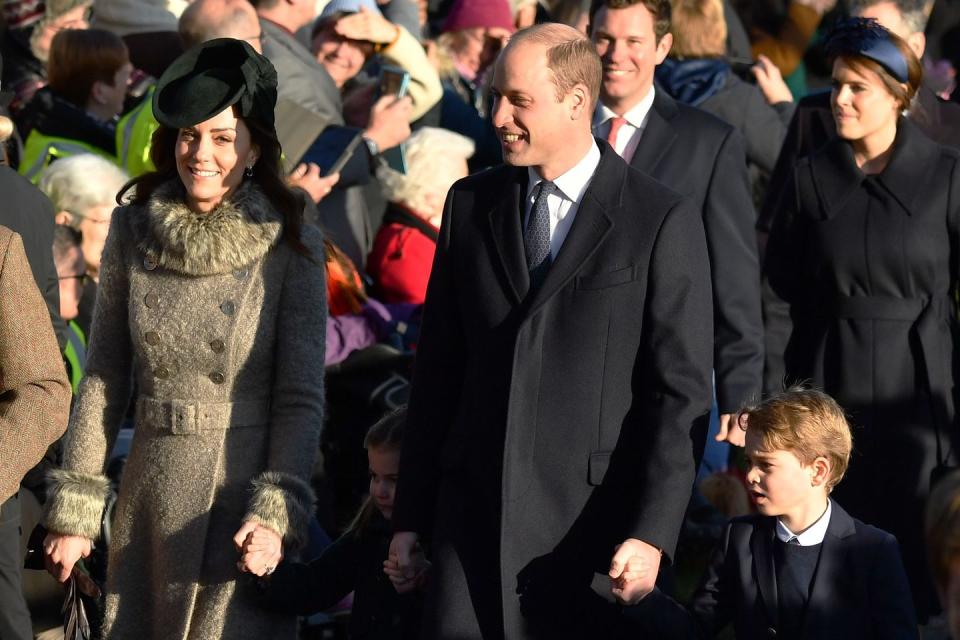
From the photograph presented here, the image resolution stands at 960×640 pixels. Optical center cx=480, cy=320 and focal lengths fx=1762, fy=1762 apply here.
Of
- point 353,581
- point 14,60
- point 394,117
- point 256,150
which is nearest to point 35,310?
point 256,150

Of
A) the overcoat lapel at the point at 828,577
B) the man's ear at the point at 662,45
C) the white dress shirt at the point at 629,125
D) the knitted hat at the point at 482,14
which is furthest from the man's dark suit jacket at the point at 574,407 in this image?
the knitted hat at the point at 482,14

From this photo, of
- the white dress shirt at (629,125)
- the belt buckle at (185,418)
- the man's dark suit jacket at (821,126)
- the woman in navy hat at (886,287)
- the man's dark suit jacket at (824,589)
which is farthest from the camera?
the man's dark suit jacket at (821,126)

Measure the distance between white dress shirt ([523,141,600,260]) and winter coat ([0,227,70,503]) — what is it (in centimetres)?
131

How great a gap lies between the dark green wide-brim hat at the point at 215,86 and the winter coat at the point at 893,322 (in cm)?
218

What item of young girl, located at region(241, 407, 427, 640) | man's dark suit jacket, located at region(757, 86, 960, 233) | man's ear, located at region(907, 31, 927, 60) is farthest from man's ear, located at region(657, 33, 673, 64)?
man's ear, located at region(907, 31, 927, 60)

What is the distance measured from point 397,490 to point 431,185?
148 inches

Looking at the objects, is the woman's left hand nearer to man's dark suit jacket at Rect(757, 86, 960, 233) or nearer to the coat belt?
the coat belt

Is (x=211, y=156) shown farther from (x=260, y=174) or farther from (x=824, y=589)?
(x=824, y=589)

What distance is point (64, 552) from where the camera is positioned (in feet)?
16.4

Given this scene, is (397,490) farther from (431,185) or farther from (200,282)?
(431,185)

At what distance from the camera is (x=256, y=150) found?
17.0ft

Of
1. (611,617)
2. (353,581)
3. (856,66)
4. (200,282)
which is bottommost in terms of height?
(353,581)

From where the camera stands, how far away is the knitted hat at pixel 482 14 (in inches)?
408

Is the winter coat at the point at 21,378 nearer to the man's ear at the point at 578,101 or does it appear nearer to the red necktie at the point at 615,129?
the man's ear at the point at 578,101
